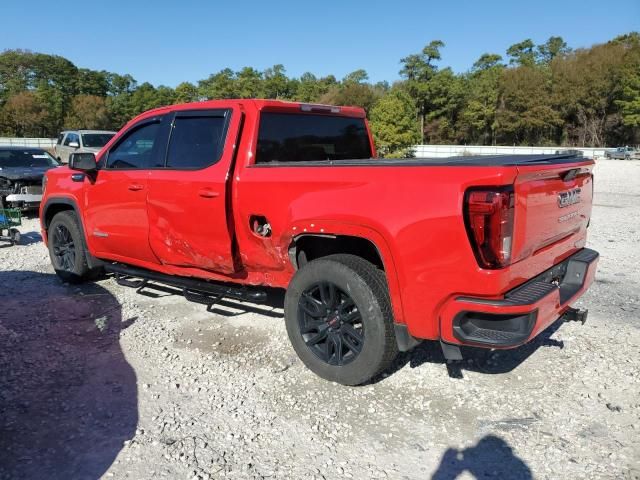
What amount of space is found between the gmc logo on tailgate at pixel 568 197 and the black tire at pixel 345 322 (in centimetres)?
124

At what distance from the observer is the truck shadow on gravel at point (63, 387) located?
9.40 feet

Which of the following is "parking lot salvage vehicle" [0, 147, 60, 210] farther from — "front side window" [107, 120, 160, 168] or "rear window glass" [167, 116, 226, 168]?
"rear window glass" [167, 116, 226, 168]

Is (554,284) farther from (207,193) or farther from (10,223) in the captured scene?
(10,223)

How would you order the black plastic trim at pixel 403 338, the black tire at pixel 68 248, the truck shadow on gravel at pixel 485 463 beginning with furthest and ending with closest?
1. the black tire at pixel 68 248
2. the black plastic trim at pixel 403 338
3. the truck shadow on gravel at pixel 485 463

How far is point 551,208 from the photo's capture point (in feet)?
10.5

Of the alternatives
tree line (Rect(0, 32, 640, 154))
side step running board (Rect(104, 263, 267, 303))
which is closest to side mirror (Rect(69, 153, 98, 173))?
side step running board (Rect(104, 263, 267, 303))

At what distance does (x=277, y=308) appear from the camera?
5273 mm

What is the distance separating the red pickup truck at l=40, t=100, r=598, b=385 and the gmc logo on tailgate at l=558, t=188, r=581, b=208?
0.07ft

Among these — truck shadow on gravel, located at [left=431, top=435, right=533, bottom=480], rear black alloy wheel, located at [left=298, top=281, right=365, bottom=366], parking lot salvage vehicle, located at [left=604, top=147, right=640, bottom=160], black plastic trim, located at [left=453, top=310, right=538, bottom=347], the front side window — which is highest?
the front side window

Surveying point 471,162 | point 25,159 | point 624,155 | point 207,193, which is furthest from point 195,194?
point 624,155

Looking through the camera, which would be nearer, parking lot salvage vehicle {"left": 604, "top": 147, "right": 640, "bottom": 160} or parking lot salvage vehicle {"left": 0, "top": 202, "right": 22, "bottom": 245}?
parking lot salvage vehicle {"left": 0, "top": 202, "right": 22, "bottom": 245}

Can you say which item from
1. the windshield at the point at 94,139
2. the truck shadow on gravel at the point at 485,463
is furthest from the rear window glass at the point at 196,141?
the windshield at the point at 94,139

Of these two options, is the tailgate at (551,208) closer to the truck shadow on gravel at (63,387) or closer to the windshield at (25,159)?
the truck shadow on gravel at (63,387)

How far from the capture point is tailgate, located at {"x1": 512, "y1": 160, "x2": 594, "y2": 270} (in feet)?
9.47
